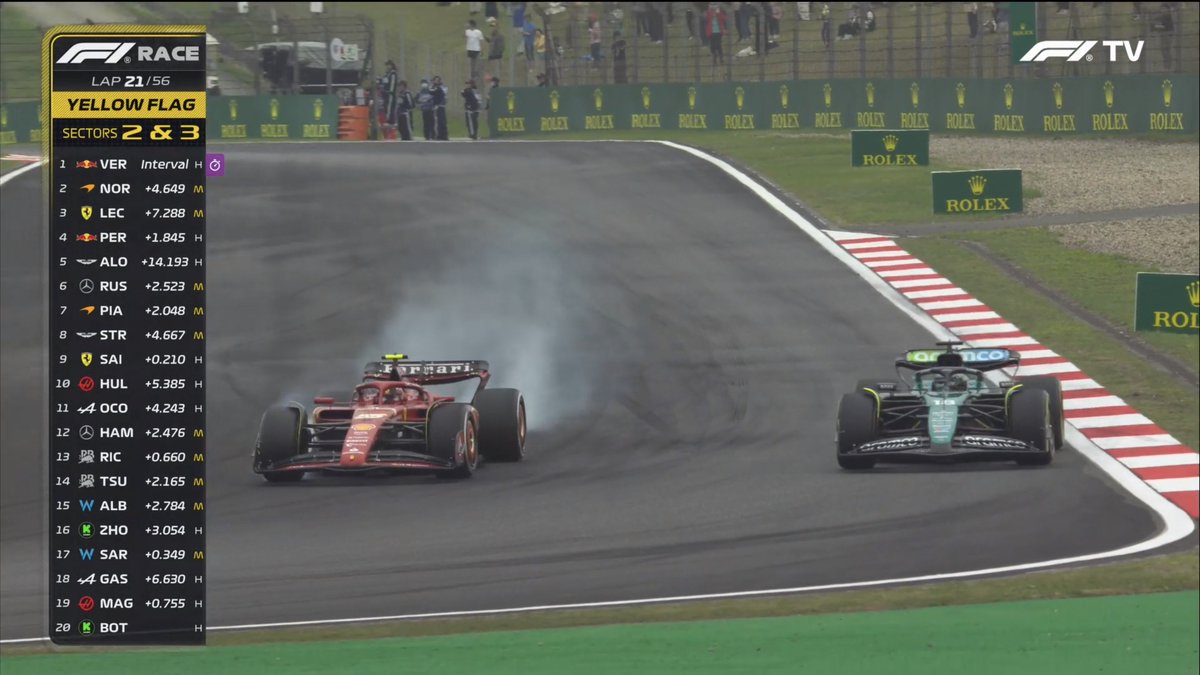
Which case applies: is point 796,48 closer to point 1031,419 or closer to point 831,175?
point 831,175

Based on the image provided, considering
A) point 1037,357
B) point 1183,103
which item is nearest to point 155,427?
point 1037,357

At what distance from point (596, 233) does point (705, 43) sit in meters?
11.5

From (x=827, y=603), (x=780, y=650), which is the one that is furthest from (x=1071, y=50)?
(x=827, y=603)

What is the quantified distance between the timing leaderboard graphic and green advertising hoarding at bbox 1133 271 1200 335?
16.3 m

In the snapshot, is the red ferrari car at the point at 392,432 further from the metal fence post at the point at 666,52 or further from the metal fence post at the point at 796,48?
the metal fence post at the point at 666,52

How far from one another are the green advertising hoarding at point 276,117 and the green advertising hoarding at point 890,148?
15.0m

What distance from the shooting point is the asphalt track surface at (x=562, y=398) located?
1455 cm

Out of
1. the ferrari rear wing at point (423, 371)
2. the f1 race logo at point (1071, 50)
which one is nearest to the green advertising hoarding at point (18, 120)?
the ferrari rear wing at point (423, 371)

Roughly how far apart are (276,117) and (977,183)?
837 inches

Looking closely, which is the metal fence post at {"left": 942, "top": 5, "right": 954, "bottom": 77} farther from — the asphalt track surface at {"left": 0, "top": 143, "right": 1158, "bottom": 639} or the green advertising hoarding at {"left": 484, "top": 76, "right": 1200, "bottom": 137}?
the asphalt track surface at {"left": 0, "top": 143, "right": 1158, "bottom": 639}

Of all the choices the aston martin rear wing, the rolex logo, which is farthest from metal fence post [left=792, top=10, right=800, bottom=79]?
the aston martin rear wing

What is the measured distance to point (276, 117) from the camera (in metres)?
42.4

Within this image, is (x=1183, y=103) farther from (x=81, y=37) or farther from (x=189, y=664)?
(x=81, y=37)

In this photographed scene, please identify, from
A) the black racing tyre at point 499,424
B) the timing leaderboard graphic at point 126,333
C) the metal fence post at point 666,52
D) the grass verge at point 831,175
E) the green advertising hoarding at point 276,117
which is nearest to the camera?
the timing leaderboard graphic at point 126,333
